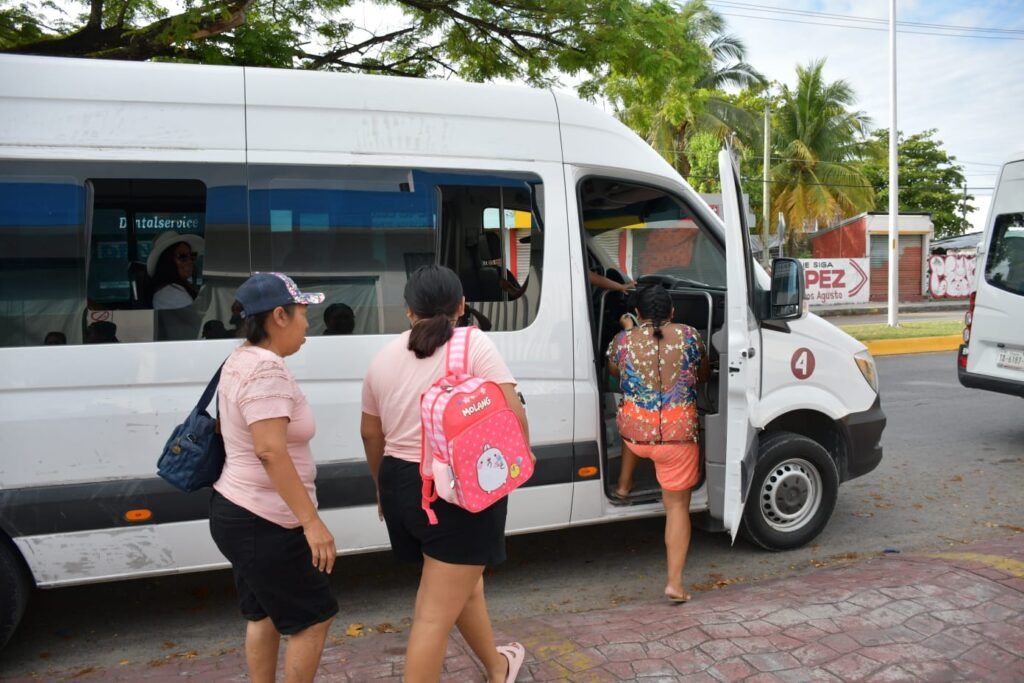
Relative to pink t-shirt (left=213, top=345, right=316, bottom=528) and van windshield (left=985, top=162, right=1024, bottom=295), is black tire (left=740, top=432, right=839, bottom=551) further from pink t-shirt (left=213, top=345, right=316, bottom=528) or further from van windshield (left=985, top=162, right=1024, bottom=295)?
van windshield (left=985, top=162, right=1024, bottom=295)

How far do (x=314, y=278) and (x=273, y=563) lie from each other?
167cm

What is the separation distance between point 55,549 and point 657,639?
2.63 metres

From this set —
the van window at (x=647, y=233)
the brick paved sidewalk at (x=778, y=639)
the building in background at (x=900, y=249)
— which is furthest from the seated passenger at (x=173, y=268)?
the building in background at (x=900, y=249)

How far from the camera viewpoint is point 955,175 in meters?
47.8

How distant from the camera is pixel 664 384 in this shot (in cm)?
414

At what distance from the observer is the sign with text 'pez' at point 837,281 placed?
94.0 feet

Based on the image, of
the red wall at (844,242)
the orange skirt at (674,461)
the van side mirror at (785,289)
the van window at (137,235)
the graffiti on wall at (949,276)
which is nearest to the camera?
the van window at (137,235)

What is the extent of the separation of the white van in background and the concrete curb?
25.4ft

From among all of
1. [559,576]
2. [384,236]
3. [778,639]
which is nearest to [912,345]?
[559,576]

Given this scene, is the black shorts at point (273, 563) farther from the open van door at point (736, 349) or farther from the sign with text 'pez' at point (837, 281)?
the sign with text 'pez' at point (837, 281)

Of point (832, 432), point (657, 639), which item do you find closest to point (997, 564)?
point (832, 432)

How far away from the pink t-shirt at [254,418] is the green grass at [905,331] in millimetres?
16802

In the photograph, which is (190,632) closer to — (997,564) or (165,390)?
(165,390)

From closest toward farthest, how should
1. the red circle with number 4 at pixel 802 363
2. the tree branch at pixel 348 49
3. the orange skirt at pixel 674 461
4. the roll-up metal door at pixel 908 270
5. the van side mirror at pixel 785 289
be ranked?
the orange skirt at pixel 674 461, the van side mirror at pixel 785 289, the red circle with number 4 at pixel 802 363, the tree branch at pixel 348 49, the roll-up metal door at pixel 908 270
